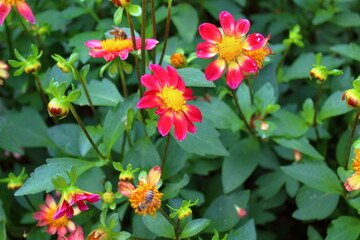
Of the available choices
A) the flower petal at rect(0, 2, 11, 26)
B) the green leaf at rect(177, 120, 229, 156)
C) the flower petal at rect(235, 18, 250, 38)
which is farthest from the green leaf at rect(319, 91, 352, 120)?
the flower petal at rect(0, 2, 11, 26)

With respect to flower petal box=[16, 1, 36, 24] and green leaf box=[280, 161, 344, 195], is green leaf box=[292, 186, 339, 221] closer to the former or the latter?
green leaf box=[280, 161, 344, 195]

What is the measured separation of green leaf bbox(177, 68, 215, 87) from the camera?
4.22 ft

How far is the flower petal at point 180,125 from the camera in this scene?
1.18 metres

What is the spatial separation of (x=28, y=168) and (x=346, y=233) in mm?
1162

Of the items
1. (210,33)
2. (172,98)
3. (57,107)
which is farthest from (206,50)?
(57,107)

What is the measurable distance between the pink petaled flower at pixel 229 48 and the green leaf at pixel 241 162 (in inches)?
18.7

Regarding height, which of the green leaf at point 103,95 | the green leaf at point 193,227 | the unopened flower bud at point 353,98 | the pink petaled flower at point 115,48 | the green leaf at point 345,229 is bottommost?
the green leaf at point 345,229

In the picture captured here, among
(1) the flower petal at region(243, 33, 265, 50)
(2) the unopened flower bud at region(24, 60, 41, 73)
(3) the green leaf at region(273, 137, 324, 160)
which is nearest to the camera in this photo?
(1) the flower petal at region(243, 33, 265, 50)

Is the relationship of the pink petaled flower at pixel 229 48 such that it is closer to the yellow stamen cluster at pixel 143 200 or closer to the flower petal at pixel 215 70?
the flower petal at pixel 215 70

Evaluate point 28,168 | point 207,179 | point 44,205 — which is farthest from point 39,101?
point 207,179

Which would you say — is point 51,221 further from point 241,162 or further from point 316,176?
point 316,176

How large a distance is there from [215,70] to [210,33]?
0.10 meters

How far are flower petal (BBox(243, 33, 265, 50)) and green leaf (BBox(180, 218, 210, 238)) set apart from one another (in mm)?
476

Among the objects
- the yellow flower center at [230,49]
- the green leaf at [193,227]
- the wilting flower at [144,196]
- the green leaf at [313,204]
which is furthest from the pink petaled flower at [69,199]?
the green leaf at [313,204]
